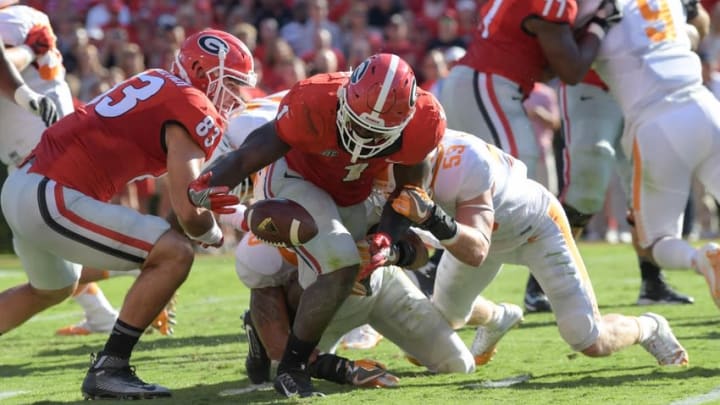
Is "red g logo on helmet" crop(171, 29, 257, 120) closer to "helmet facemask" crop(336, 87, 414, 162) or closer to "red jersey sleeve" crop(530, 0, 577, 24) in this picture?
"helmet facemask" crop(336, 87, 414, 162)

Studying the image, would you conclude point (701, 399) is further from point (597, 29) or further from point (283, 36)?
point (283, 36)

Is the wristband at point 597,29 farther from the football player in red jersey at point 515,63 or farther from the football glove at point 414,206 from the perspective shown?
the football glove at point 414,206

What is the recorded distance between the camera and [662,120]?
568cm

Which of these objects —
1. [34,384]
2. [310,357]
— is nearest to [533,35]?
[310,357]

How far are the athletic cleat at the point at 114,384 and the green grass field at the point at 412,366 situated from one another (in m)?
0.09

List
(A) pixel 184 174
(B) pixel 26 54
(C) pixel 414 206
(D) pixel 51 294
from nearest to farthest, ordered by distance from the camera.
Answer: (C) pixel 414 206, (A) pixel 184 174, (D) pixel 51 294, (B) pixel 26 54

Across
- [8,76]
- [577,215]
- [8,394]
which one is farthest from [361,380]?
[577,215]

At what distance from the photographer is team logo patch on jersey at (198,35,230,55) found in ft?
16.0

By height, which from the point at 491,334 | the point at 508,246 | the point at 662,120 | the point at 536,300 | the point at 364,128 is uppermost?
the point at 364,128

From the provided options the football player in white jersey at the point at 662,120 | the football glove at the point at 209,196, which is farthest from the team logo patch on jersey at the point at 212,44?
the football player in white jersey at the point at 662,120

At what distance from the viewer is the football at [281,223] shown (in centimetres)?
423

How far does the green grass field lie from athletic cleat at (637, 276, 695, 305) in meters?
0.11

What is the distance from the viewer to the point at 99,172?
182 inches

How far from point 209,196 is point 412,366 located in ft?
4.70
